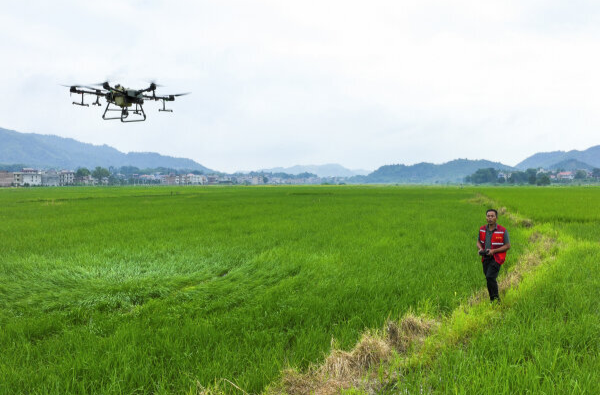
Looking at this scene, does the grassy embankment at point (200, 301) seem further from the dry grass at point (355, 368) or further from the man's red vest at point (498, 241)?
the man's red vest at point (498, 241)

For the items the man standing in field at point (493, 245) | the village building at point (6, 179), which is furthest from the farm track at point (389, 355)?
the village building at point (6, 179)

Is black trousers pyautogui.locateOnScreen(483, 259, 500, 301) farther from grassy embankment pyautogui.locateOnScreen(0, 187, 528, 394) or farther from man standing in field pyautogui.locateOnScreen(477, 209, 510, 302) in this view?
grassy embankment pyautogui.locateOnScreen(0, 187, 528, 394)

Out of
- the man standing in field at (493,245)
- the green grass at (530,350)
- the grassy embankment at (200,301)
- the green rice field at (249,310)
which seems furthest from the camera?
the man standing in field at (493,245)

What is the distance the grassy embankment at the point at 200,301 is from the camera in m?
2.99

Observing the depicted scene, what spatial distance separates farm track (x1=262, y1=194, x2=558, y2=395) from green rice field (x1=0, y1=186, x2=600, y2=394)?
0.16 metres

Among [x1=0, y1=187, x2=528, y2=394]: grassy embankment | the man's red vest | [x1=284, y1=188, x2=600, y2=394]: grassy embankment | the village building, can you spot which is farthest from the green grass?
the village building

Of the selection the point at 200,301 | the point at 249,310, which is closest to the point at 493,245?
the point at 249,310

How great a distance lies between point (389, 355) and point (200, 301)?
3019 mm

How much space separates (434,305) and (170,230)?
997cm

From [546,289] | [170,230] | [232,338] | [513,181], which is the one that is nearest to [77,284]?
[232,338]

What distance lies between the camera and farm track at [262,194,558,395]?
105 inches

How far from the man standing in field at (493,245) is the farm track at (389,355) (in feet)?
1.75

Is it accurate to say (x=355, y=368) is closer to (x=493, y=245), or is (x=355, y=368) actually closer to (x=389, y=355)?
(x=389, y=355)

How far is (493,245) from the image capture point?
4.00 m
